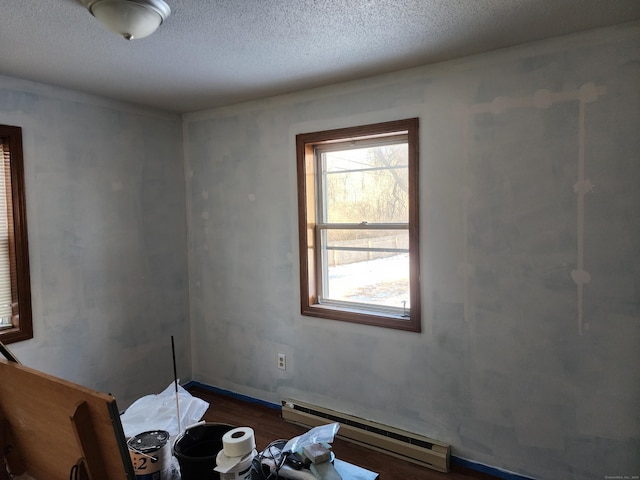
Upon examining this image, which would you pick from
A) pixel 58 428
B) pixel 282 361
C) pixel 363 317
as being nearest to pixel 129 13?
pixel 58 428

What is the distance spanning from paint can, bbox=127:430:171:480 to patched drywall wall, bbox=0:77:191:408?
1.97 m

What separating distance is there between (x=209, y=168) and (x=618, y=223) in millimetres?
2892

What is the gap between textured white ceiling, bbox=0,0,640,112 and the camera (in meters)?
1.87

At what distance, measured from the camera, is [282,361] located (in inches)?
133

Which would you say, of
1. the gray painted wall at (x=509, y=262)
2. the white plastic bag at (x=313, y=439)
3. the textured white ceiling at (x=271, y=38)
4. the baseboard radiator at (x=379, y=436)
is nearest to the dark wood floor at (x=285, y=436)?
the baseboard radiator at (x=379, y=436)

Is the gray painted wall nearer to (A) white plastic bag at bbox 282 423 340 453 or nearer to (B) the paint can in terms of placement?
(A) white plastic bag at bbox 282 423 340 453

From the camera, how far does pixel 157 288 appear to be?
359 cm

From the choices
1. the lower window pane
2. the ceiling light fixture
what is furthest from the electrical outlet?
the ceiling light fixture

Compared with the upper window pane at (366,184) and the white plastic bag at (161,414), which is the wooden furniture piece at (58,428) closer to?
the white plastic bag at (161,414)

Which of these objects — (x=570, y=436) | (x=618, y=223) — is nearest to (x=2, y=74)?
(x=618, y=223)

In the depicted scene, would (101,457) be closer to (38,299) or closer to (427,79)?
(38,299)

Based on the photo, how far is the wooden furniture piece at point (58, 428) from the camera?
1084 millimetres

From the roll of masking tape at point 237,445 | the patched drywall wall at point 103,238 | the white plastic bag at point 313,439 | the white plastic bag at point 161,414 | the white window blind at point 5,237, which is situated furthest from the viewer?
the patched drywall wall at point 103,238

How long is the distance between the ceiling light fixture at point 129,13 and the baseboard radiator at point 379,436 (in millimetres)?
2610
